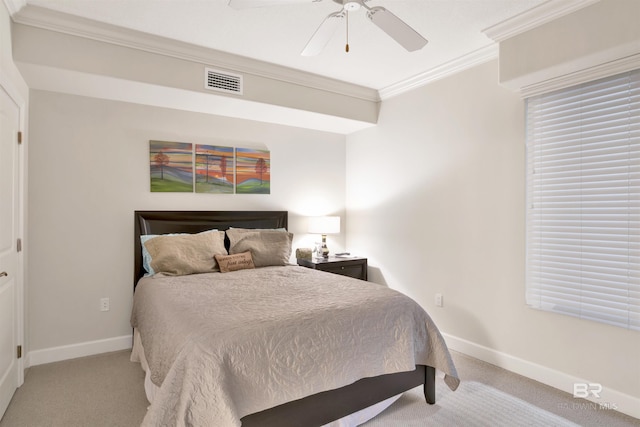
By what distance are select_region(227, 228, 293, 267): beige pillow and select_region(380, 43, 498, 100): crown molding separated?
75.9 inches

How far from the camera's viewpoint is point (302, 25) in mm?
2609

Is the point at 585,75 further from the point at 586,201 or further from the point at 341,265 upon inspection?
the point at 341,265

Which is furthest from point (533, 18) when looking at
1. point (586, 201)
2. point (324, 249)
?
point (324, 249)

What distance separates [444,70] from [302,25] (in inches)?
57.0

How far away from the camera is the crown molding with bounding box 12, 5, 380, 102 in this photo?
96.7 inches

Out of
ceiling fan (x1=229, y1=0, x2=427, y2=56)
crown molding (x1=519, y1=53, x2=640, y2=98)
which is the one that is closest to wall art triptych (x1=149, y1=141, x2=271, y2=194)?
ceiling fan (x1=229, y1=0, x2=427, y2=56)

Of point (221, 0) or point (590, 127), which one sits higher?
point (221, 0)

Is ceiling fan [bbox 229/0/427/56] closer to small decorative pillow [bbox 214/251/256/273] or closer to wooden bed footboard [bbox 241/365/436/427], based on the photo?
small decorative pillow [bbox 214/251/256/273]

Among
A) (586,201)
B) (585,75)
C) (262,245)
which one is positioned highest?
(585,75)

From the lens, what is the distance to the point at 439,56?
10.3ft

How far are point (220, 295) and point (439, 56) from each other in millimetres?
2652

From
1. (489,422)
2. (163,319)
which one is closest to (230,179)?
(163,319)

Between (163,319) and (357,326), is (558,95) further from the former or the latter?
(163,319)

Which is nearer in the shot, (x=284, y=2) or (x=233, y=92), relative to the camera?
(x=284, y=2)
